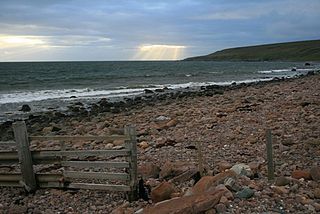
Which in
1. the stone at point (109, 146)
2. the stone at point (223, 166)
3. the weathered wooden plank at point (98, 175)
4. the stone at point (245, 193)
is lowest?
the stone at point (109, 146)

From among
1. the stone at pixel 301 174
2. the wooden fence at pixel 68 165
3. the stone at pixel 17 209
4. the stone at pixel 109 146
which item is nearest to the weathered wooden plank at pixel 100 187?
the wooden fence at pixel 68 165

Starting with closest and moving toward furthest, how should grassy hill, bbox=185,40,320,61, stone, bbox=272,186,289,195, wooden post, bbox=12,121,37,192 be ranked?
1. stone, bbox=272,186,289,195
2. wooden post, bbox=12,121,37,192
3. grassy hill, bbox=185,40,320,61

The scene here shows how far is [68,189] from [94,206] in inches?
36.6

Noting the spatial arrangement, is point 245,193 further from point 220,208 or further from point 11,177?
point 11,177

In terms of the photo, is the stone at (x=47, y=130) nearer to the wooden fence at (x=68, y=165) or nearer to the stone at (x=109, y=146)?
the stone at (x=109, y=146)

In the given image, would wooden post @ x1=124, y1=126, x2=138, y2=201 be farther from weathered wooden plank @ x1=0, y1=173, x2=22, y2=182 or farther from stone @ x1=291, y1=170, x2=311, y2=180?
stone @ x1=291, y1=170, x2=311, y2=180

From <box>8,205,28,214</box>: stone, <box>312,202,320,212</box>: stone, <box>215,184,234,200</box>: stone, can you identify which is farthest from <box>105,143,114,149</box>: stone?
<box>312,202,320,212</box>: stone

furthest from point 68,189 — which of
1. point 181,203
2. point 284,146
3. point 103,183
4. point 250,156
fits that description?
point 284,146

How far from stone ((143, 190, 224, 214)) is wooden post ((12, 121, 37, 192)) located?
115 inches

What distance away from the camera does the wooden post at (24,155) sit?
7461 millimetres

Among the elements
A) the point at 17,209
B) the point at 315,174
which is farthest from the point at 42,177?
the point at 315,174

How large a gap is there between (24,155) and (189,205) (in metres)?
3.67

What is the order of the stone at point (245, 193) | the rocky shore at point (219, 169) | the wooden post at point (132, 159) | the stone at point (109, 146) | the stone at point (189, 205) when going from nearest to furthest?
the stone at point (189, 205) → the rocky shore at point (219, 169) → the stone at point (245, 193) → the wooden post at point (132, 159) → the stone at point (109, 146)

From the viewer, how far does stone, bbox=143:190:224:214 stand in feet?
18.5
